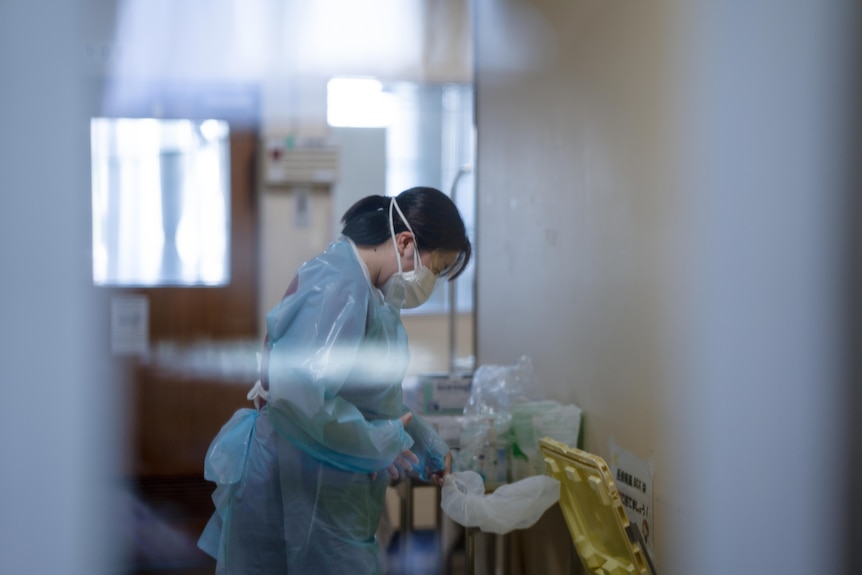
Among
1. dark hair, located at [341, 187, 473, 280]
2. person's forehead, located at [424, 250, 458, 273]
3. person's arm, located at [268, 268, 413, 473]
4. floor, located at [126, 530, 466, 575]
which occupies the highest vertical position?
dark hair, located at [341, 187, 473, 280]

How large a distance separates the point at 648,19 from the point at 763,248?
468 mm

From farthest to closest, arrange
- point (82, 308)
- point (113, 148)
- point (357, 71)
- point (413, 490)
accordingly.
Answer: point (413, 490), point (357, 71), point (113, 148), point (82, 308)

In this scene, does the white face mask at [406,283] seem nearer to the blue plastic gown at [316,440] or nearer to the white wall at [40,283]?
the blue plastic gown at [316,440]

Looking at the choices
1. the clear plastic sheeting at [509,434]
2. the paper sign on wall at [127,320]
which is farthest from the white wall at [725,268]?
the paper sign on wall at [127,320]

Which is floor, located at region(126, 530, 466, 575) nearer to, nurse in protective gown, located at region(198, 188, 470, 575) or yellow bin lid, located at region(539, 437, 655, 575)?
nurse in protective gown, located at region(198, 188, 470, 575)

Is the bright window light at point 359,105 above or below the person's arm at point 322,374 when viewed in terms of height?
above

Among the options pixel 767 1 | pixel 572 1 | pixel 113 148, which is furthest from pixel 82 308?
pixel 572 1

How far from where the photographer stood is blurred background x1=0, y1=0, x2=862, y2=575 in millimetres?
732

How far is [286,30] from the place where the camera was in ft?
5.48

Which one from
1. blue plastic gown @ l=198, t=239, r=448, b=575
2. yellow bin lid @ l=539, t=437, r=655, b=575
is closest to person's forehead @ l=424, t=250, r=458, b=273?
blue plastic gown @ l=198, t=239, r=448, b=575

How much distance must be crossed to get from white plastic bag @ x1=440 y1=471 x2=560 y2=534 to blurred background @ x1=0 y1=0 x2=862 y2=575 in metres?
0.16

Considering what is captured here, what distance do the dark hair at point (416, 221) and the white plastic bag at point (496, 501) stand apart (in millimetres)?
419

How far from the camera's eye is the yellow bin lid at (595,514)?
1.27 m

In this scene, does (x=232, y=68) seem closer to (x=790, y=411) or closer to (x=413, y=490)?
(x=413, y=490)
